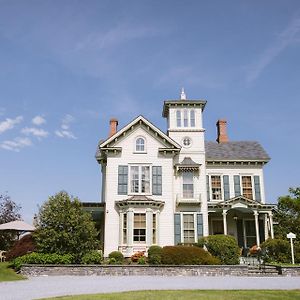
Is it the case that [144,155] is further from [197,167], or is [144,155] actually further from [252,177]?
[252,177]

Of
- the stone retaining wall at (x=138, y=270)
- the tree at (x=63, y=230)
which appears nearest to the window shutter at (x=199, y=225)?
the stone retaining wall at (x=138, y=270)

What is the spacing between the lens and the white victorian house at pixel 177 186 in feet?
86.8

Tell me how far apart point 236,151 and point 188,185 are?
19.7 feet

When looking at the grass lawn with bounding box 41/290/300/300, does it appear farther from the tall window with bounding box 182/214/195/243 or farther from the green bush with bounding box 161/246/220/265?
the tall window with bounding box 182/214/195/243

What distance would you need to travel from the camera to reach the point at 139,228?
26250 millimetres

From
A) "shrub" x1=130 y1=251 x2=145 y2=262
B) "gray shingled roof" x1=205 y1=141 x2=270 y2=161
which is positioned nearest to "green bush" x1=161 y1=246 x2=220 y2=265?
"shrub" x1=130 y1=251 x2=145 y2=262

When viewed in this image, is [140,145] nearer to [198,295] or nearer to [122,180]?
[122,180]

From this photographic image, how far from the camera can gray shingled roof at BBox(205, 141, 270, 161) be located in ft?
101

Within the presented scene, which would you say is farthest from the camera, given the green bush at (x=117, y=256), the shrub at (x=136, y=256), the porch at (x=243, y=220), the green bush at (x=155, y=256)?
the porch at (x=243, y=220)

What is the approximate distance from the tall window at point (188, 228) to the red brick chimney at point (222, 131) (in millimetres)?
9283

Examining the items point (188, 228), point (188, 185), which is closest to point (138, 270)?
point (188, 228)

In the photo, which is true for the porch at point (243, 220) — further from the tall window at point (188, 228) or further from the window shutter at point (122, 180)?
the window shutter at point (122, 180)

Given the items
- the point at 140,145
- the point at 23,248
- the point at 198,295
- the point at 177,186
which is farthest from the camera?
the point at 177,186

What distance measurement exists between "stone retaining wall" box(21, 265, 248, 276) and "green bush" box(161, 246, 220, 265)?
2.03 meters
